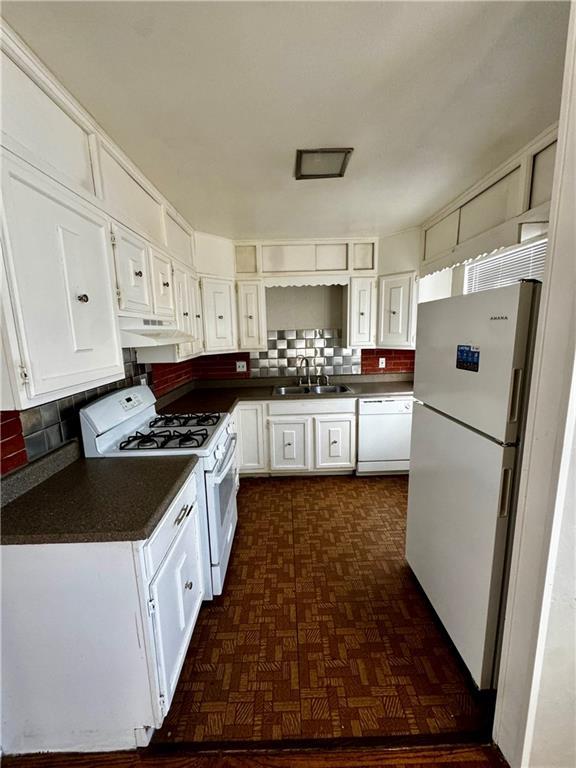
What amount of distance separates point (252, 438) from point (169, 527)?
1899 millimetres

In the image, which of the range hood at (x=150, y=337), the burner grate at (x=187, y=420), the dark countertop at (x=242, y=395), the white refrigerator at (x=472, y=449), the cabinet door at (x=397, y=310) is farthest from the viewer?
the cabinet door at (x=397, y=310)

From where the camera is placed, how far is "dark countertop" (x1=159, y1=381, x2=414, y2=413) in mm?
2597

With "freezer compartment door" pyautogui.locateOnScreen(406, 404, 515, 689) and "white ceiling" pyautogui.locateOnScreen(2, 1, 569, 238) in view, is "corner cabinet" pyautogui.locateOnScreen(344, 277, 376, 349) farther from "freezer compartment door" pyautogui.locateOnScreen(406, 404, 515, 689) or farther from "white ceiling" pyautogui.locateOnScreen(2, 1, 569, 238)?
"freezer compartment door" pyautogui.locateOnScreen(406, 404, 515, 689)

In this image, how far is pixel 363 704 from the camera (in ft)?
4.15

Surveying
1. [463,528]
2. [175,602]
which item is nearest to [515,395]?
[463,528]

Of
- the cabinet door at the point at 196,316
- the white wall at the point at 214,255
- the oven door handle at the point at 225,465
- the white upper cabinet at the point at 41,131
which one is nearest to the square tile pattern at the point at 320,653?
the oven door handle at the point at 225,465

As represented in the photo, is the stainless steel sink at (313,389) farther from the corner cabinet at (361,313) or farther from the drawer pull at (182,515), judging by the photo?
the drawer pull at (182,515)

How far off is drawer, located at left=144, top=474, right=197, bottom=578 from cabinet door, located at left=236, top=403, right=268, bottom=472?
4.98 feet

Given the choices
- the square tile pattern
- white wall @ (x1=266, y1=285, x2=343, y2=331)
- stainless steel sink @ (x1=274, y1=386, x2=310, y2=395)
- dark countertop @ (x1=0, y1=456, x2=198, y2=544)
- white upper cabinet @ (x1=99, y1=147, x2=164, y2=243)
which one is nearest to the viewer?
dark countertop @ (x1=0, y1=456, x2=198, y2=544)

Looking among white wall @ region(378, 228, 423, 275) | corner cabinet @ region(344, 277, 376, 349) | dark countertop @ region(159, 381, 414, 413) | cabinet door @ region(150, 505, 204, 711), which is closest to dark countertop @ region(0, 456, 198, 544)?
cabinet door @ region(150, 505, 204, 711)

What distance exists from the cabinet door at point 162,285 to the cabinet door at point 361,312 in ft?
5.85

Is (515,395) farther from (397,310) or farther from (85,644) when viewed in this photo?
(397,310)

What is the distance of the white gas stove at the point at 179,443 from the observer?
1582 millimetres

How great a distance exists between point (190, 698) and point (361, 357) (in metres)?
3.05
